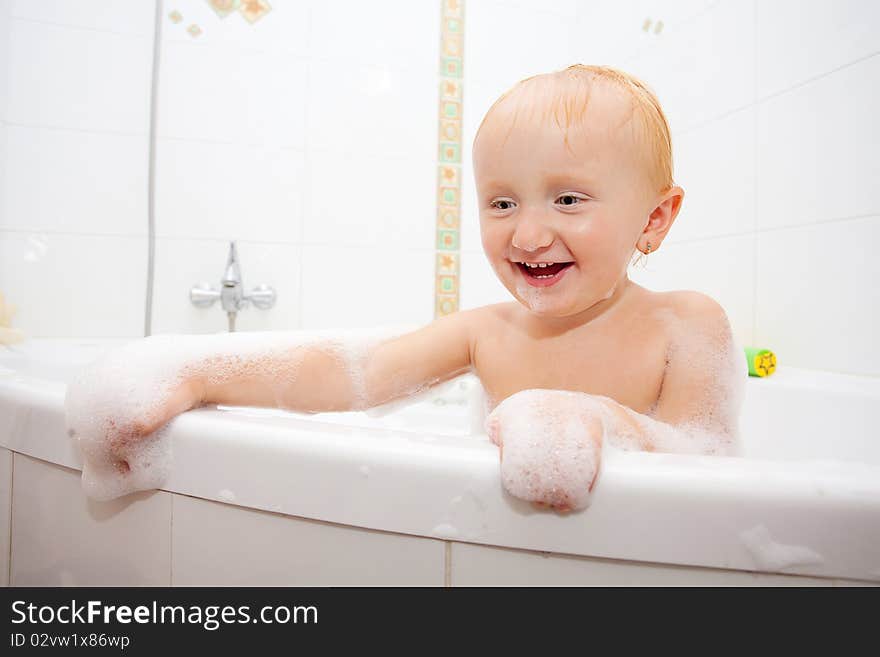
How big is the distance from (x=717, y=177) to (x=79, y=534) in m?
1.30

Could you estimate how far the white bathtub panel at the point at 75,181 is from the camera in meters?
1.45

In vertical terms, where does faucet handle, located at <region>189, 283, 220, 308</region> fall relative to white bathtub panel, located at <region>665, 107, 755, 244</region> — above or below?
below

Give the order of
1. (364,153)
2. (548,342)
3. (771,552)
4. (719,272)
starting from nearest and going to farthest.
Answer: (771,552) → (548,342) → (719,272) → (364,153)

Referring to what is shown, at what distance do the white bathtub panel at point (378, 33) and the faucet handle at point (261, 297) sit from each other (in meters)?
0.63

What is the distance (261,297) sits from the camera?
60.9 inches

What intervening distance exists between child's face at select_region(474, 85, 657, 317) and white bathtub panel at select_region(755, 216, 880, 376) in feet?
1.98

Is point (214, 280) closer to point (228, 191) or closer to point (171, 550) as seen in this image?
point (228, 191)

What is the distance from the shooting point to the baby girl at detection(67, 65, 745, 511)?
1.78 feet

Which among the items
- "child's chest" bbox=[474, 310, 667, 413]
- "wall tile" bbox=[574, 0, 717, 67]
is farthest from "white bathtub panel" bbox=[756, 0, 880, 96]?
"child's chest" bbox=[474, 310, 667, 413]

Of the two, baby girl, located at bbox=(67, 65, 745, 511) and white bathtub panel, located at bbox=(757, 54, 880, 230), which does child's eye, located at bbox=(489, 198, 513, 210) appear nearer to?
baby girl, located at bbox=(67, 65, 745, 511)

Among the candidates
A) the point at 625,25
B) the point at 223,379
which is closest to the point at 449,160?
the point at 625,25

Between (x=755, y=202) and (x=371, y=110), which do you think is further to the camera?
(x=371, y=110)

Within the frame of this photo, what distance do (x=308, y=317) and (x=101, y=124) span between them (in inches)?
25.7
